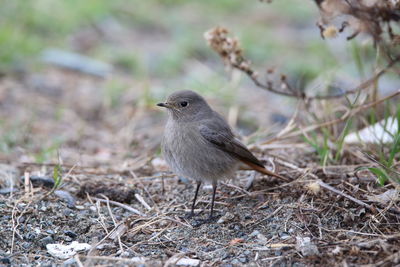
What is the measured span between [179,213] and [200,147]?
582 millimetres

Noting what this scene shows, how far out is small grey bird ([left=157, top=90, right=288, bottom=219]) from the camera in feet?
15.1

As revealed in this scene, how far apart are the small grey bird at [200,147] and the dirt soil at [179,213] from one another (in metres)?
0.29

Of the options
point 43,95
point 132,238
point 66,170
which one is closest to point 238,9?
point 43,95

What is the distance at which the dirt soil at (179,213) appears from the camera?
3668 millimetres

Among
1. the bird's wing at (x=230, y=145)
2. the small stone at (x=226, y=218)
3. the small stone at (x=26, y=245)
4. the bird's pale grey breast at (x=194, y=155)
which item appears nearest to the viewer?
the small stone at (x=26, y=245)

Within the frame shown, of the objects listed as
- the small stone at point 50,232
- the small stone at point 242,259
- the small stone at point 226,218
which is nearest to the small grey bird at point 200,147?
the small stone at point 226,218

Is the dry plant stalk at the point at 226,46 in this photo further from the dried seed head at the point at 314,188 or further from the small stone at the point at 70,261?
the small stone at the point at 70,261

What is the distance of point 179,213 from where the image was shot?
4590 millimetres

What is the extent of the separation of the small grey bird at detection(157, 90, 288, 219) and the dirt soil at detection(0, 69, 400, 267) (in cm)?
29

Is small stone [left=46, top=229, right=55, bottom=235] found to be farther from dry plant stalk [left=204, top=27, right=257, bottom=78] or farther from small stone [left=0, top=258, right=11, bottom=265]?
dry plant stalk [left=204, top=27, right=257, bottom=78]

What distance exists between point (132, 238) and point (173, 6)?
9003 mm

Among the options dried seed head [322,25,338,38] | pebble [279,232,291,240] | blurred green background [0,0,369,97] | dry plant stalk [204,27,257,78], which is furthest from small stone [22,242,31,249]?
blurred green background [0,0,369,97]

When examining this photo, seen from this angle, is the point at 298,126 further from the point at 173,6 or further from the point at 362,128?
the point at 173,6

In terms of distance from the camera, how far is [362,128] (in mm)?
5918
